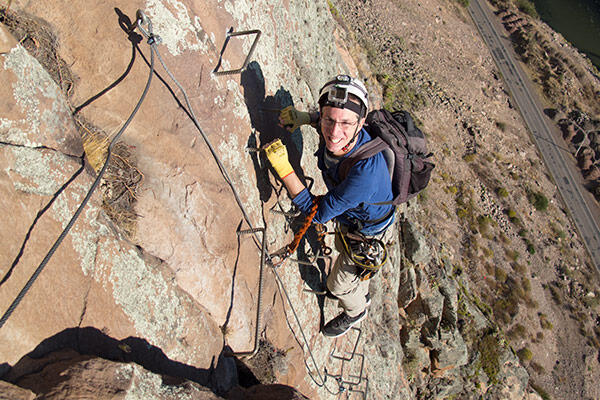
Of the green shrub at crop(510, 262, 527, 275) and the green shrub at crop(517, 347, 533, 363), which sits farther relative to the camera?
the green shrub at crop(510, 262, 527, 275)

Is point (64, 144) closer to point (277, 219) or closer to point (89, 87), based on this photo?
point (89, 87)

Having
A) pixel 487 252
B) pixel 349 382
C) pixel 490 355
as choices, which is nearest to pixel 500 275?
pixel 487 252

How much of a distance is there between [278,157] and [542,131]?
47.1 metres

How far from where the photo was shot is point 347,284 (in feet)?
21.5

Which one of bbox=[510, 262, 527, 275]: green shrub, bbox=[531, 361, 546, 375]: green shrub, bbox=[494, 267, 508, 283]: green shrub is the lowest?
bbox=[531, 361, 546, 375]: green shrub

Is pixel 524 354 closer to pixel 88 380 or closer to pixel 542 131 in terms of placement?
pixel 542 131

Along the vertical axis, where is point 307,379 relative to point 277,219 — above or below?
below

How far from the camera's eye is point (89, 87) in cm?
380

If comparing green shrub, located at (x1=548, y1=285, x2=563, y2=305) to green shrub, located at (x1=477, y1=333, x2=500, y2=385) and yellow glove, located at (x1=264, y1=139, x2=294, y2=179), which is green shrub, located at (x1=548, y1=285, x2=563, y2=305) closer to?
green shrub, located at (x1=477, y1=333, x2=500, y2=385)

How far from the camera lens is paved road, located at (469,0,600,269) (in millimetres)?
38688

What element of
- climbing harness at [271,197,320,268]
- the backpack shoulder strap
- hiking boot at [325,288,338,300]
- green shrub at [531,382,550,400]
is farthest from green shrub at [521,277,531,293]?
the backpack shoulder strap

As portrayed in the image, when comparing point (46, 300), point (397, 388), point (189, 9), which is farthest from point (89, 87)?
point (397, 388)

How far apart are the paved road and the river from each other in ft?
40.5

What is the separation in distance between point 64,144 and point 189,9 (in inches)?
90.4
